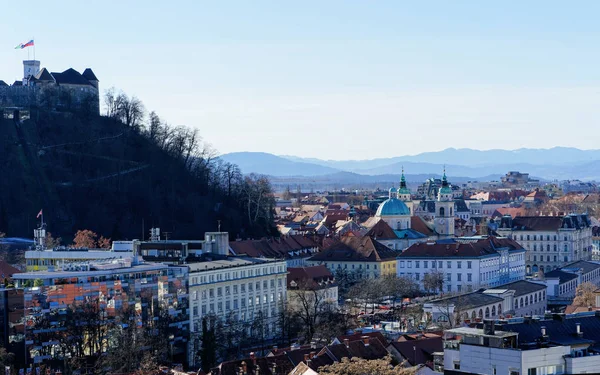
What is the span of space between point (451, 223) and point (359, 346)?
86.9 metres

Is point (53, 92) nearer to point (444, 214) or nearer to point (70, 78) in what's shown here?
point (70, 78)

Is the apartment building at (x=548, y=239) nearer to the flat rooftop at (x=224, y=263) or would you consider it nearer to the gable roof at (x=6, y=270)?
the flat rooftop at (x=224, y=263)

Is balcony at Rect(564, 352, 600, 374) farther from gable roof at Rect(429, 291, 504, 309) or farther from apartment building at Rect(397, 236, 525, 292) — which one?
apartment building at Rect(397, 236, 525, 292)

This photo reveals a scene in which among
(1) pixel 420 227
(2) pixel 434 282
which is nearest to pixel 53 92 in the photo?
(1) pixel 420 227

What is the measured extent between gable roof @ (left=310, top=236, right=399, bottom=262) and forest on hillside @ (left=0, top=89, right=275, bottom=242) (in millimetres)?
13549

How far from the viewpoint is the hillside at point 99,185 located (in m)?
124

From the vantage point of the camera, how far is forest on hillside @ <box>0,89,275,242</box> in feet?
407

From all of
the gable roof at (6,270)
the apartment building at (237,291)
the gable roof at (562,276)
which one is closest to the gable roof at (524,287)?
the gable roof at (562,276)

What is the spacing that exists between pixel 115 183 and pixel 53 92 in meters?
18.9

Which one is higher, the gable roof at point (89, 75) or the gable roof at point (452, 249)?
the gable roof at point (89, 75)

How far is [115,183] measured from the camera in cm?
13225

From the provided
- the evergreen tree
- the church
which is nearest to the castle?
the church

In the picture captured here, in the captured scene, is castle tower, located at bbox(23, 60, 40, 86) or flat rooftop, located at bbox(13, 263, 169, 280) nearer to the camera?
flat rooftop, located at bbox(13, 263, 169, 280)

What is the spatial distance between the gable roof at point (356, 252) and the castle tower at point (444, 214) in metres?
22.5
